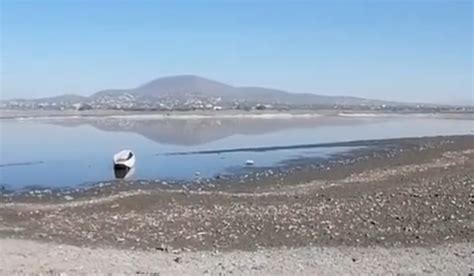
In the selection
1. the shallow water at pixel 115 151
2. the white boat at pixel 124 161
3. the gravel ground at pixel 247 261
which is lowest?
the shallow water at pixel 115 151

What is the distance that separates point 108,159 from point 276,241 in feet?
85.4

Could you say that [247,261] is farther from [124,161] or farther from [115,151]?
[115,151]

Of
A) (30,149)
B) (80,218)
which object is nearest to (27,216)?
(80,218)

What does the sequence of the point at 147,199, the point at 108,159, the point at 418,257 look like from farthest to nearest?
the point at 108,159, the point at 147,199, the point at 418,257

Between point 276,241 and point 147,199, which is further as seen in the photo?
point 147,199

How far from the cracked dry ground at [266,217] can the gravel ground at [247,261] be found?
0.81 meters

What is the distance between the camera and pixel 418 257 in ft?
42.5

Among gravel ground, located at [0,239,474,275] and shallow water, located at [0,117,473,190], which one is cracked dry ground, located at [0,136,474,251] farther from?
shallow water, located at [0,117,473,190]

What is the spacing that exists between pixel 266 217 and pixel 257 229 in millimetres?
1363

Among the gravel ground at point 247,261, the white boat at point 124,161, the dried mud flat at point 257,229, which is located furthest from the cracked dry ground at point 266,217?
the white boat at point 124,161

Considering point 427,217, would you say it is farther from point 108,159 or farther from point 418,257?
point 108,159

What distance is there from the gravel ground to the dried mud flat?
0.02 m

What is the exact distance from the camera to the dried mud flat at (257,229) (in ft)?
41.4

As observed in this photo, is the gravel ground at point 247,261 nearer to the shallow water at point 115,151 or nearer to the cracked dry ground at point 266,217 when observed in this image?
the cracked dry ground at point 266,217
